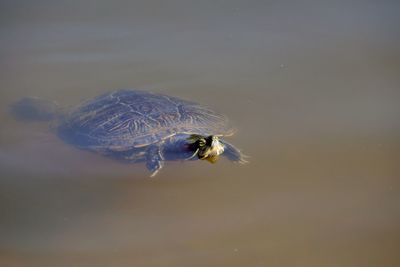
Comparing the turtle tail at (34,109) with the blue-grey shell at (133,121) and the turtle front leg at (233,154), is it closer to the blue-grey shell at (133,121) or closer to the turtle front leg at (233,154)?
the blue-grey shell at (133,121)

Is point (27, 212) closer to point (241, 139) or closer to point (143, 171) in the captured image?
point (143, 171)

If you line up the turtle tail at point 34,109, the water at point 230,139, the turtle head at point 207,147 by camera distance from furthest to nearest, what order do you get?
1. the turtle tail at point 34,109
2. the turtle head at point 207,147
3. the water at point 230,139

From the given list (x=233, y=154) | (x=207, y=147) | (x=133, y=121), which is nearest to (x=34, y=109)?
(x=133, y=121)

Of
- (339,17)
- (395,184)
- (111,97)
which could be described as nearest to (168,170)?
(111,97)

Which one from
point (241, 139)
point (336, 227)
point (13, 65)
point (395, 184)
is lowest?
point (336, 227)

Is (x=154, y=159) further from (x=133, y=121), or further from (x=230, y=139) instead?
(x=230, y=139)

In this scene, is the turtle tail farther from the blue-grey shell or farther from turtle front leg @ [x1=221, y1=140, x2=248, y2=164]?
turtle front leg @ [x1=221, y1=140, x2=248, y2=164]

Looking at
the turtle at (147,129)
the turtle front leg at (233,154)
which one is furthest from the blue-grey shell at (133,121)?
the turtle front leg at (233,154)
